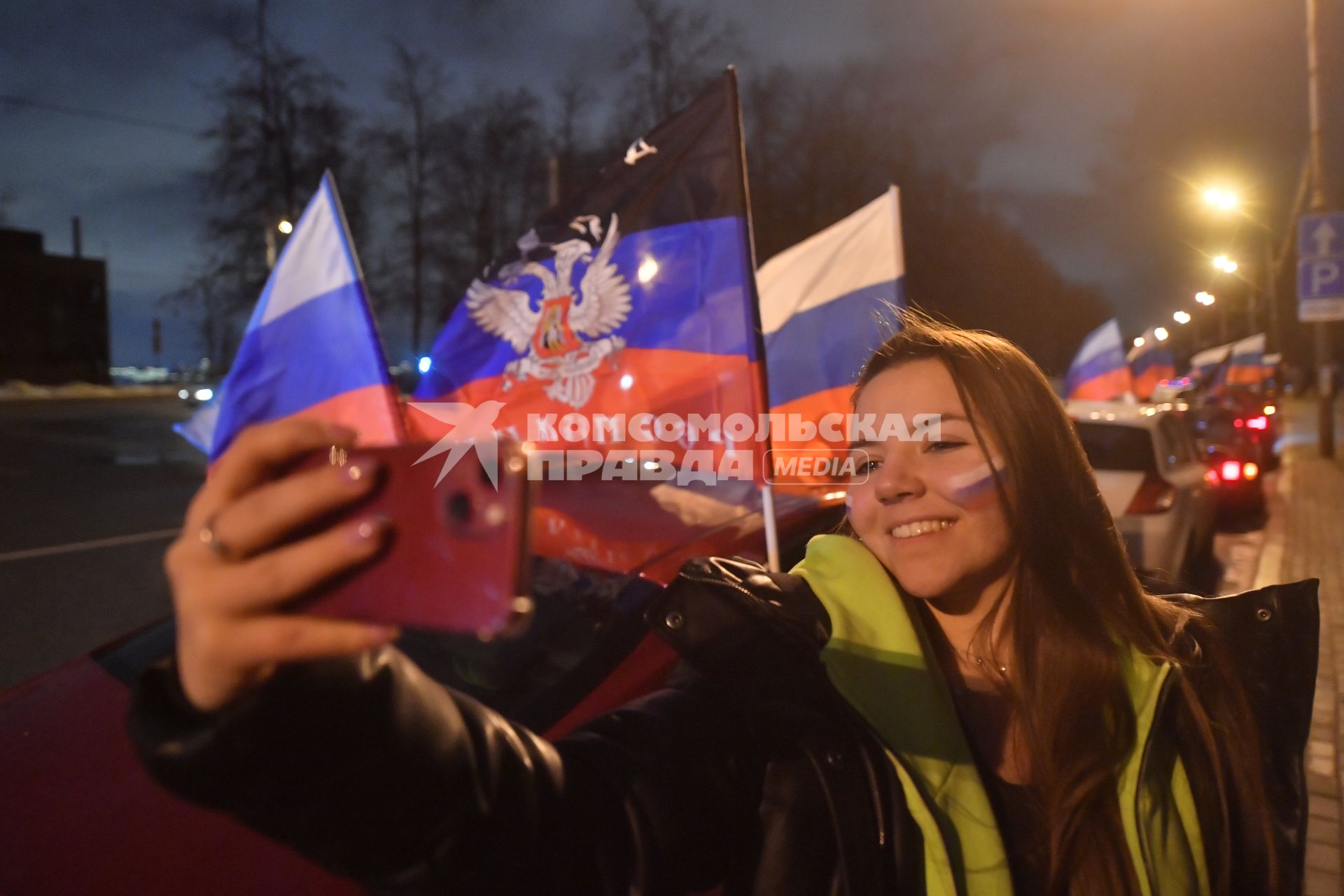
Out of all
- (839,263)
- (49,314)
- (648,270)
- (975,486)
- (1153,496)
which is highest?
(49,314)

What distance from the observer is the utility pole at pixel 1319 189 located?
12.5 m

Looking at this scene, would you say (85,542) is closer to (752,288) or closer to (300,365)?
(300,365)

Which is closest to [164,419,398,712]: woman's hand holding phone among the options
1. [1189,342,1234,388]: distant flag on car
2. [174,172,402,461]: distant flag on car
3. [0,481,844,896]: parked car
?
[0,481,844,896]: parked car

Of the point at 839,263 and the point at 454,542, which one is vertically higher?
the point at 839,263

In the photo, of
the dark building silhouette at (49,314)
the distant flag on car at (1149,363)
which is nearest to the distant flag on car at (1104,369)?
the distant flag on car at (1149,363)

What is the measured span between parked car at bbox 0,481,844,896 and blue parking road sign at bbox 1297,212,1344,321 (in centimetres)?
808

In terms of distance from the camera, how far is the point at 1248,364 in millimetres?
22047

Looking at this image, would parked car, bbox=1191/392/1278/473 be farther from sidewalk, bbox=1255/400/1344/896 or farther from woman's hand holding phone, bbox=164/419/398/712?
woman's hand holding phone, bbox=164/419/398/712

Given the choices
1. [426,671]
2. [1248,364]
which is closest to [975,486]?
[426,671]

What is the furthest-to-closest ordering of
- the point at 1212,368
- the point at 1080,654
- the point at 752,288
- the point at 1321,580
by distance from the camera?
the point at 1212,368 → the point at 1321,580 → the point at 752,288 → the point at 1080,654

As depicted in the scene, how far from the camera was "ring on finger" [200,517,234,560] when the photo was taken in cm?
66

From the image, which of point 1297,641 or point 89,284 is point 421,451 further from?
point 89,284

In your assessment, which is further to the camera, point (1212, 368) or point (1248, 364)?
point (1212, 368)

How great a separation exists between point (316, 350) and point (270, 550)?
10.5 feet
